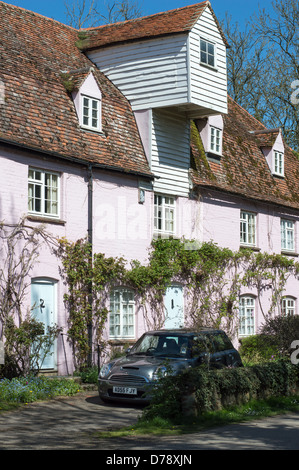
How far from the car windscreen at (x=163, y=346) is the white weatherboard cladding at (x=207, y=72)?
8731 mm

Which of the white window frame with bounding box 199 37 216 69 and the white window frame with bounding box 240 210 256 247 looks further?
the white window frame with bounding box 240 210 256 247

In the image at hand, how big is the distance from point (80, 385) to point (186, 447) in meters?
8.62

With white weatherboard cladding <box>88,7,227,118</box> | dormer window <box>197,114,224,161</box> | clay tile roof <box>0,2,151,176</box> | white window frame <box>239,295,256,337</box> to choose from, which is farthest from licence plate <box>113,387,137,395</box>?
dormer window <box>197,114,224,161</box>

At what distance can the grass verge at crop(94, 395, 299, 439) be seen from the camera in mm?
11273

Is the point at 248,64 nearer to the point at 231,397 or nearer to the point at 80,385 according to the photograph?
the point at 80,385

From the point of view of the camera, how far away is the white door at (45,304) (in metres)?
18.3

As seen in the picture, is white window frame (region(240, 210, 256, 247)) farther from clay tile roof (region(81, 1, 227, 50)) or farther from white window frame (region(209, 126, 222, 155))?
clay tile roof (region(81, 1, 227, 50))

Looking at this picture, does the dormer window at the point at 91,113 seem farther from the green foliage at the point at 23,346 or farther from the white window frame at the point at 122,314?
the green foliage at the point at 23,346

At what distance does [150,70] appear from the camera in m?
22.9

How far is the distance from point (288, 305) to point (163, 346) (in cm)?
1439

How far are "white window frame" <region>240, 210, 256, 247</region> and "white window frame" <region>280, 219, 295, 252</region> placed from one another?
2306 mm

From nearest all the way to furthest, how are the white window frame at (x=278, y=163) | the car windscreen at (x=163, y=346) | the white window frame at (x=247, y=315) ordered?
the car windscreen at (x=163, y=346) → the white window frame at (x=247, y=315) → the white window frame at (x=278, y=163)

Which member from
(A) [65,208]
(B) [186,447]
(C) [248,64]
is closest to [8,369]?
(A) [65,208]

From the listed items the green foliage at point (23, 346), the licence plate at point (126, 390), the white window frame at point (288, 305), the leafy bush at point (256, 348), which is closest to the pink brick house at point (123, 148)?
the leafy bush at point (256, 348)
